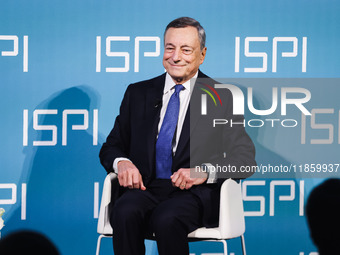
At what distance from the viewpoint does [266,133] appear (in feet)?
12.3

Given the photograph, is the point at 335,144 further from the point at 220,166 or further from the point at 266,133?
the point at 220,166

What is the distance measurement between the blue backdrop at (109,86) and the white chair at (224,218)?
2.97 ft

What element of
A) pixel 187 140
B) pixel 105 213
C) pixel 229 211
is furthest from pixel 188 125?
pixel 105 213

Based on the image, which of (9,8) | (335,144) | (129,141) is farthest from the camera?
(335,144)

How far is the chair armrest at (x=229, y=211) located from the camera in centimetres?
266

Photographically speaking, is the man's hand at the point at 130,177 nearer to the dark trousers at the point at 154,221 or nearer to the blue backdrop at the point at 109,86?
the dark trousers at the point at 154,221

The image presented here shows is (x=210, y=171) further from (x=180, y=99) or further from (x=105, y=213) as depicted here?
(x=105, y=213)

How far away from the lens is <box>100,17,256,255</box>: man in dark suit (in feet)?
8.41

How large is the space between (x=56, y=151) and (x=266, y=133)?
1.41m

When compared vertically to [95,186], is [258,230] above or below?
below

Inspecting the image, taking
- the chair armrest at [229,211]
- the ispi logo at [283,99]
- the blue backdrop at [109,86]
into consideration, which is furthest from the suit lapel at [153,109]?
the ispi logo at [283,99]

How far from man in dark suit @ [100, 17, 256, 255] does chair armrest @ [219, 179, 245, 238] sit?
7 cm

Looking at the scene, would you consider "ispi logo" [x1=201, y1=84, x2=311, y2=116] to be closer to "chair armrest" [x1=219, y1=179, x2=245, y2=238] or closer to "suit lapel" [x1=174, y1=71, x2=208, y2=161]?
"suit lapel" [x1=174, y1=71, x2=208, y2=161]

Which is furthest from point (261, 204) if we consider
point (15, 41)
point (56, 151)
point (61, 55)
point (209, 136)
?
point (15, 41)
